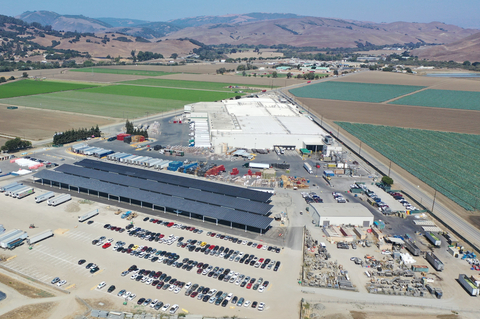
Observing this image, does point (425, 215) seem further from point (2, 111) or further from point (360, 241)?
point (2, 111)

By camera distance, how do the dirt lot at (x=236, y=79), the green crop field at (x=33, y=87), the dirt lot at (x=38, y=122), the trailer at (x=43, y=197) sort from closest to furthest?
the trailer at (x=43, y=197), the dirt lot at (x=38, y=122), the green crop field at (x=33, y=87), the dirt lot at (x=236, y=79)

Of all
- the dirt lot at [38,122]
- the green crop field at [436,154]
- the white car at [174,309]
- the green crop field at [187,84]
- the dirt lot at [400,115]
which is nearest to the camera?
the white car at [174,309]

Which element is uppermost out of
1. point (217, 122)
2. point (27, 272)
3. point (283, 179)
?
point (217, 122)

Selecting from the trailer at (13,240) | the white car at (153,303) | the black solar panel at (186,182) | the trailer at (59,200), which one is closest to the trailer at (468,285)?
the black solar panel at (186,182)

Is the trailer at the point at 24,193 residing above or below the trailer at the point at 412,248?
above

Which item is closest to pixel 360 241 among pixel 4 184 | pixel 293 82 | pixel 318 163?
pixel 318 163

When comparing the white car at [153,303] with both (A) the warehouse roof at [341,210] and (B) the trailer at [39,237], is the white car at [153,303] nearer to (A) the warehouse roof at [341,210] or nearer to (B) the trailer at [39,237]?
(B) the trailer at [39,237]

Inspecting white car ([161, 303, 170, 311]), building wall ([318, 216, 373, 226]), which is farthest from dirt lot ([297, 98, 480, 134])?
white car ([161, 303, 170, 311])

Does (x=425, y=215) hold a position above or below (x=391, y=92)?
below

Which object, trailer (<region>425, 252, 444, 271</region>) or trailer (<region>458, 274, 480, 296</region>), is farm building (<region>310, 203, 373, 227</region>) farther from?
trailer (<region>458, 274, 480, 296</region>)
